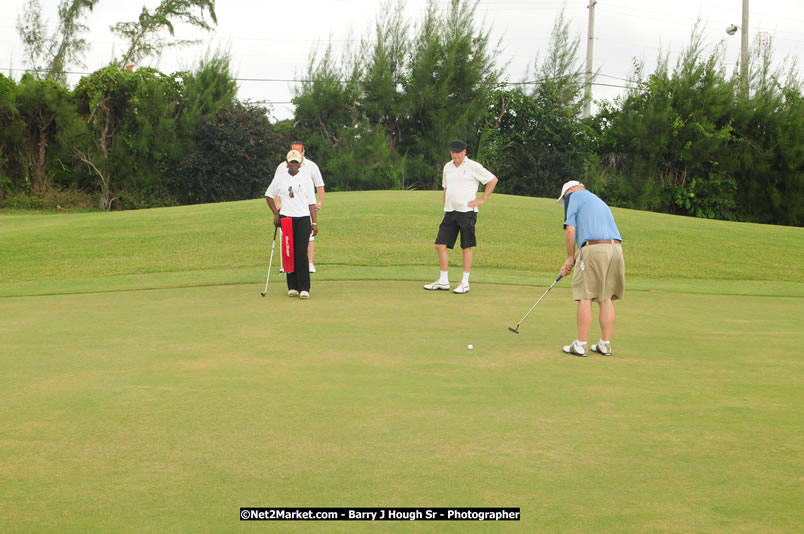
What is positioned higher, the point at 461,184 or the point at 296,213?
the point at 461,184

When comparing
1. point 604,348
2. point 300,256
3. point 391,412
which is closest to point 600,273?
point 604,348

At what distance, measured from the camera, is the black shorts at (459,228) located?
11.3 meters

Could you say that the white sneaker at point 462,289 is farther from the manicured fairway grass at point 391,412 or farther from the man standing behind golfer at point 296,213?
the man standing behind golfer at point 296,213

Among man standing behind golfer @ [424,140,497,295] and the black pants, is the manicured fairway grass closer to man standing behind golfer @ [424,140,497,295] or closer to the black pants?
the black pants

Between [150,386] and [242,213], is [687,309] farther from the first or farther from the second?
[242,213]

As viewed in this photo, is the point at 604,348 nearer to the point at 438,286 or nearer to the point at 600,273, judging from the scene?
the point at 600,273

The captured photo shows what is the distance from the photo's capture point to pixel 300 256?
415 inches

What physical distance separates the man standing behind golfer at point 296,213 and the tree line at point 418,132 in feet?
75.8

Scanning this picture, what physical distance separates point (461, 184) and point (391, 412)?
6867 mm

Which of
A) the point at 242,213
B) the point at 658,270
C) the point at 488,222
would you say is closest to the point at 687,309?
the point at 658,270

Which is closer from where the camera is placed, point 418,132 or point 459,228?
point 459,228

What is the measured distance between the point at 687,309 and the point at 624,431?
5992 millimetres

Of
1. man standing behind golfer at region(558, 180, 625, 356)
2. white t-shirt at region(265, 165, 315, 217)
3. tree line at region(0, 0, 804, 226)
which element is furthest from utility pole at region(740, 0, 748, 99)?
man standing behind golfer at region(558, 180, 625, 356)

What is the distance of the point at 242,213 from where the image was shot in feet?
65.4
